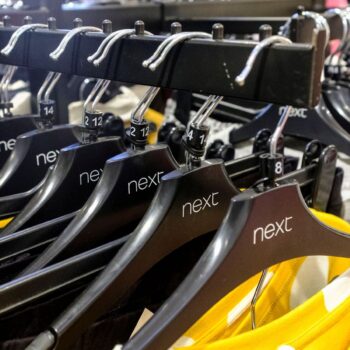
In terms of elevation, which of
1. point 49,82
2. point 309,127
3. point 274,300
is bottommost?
point 274,300

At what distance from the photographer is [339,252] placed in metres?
0.55

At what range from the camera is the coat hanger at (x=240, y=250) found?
424 mm

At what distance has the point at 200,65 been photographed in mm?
468

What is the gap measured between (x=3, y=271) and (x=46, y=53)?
0.28 meters

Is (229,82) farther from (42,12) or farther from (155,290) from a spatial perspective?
(42,12)

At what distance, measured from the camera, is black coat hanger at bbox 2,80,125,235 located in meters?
0.58

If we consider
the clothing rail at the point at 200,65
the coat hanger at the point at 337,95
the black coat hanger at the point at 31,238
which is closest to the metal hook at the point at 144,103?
the clothing rail at the point at 200,65

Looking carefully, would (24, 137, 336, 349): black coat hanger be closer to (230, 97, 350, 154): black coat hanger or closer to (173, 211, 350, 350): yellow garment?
(173, 211, 350, 350): yellow garment

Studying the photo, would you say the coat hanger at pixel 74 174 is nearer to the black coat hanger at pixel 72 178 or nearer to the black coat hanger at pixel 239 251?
the black coat hanger at pixel 72 178

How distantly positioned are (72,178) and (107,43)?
0.57 feet

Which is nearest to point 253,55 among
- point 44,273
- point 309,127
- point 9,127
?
point 44,273

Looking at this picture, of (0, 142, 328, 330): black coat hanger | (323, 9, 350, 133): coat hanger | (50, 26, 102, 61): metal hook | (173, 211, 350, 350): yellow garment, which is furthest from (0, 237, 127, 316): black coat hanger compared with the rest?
(323, 9, 350, 133): coat hanger

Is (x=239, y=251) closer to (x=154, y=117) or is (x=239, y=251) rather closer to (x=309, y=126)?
(x=309, y=126)

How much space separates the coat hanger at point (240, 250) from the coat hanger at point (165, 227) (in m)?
0.06
